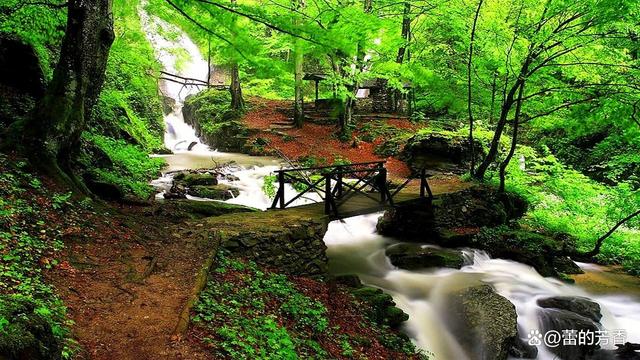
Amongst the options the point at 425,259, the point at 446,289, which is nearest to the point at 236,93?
the point at 425,259

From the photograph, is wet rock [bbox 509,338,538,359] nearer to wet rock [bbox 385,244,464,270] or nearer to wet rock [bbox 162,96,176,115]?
wet rock [bbox 385,244,464,270]

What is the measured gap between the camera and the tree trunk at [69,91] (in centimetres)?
664

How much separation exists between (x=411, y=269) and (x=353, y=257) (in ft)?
5.65

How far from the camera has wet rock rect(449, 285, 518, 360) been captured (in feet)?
23.6

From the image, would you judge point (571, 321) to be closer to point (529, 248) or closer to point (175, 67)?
point (529, 248)

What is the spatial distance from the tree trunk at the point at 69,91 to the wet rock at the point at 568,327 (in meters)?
9.85

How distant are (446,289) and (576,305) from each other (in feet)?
9.08

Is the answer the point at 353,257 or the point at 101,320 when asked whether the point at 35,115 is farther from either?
the point at 353,257

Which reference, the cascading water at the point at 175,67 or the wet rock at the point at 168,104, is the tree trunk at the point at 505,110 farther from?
the wet rock at the point at 168,104

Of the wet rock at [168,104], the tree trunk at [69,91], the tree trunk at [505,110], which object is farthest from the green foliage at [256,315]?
the wet rock at [168,104]

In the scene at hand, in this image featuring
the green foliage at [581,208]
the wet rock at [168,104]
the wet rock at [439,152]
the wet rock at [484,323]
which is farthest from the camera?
the wet rock at [168,104]

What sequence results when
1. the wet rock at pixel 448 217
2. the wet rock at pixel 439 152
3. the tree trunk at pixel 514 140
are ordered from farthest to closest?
the wet rock at pixel 439 152, the tree trunk at pixel 514 140, the wet rock at pixel 448 217

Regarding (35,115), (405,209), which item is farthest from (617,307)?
(35,115)

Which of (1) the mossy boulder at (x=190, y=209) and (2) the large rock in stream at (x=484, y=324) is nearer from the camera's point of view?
(2) the large rock in stream at (x=484, y=324)
